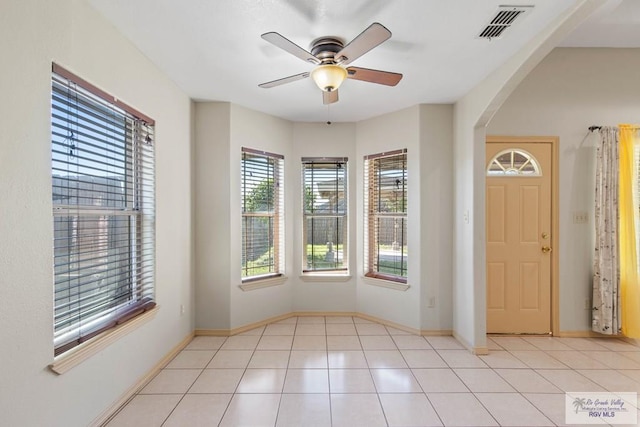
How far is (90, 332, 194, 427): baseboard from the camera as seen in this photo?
1948 mm

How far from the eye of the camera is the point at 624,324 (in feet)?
10.5

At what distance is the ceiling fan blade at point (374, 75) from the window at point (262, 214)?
1810mm

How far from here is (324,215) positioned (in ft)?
13.4

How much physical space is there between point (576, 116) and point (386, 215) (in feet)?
7.60

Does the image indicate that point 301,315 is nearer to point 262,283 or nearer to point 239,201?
point 262,283

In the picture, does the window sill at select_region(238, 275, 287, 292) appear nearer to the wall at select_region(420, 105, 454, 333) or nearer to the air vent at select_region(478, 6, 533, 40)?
the wall at select_region(420, 105, 454, 333)

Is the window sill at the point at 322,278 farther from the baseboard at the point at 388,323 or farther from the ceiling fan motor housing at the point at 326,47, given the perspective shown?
the ceiling fan motor housing at the point at 326,47

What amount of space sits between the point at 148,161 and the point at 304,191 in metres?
1.98

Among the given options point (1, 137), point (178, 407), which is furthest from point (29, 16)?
point (178, 407)

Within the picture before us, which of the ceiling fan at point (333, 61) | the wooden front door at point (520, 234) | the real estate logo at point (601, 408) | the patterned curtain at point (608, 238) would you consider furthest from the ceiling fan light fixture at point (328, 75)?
the patterned curtain at point (608, 238)

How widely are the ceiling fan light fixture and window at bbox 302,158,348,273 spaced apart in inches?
77.6

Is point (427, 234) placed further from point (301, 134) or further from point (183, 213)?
point (183, 213)

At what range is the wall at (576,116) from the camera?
131 inches

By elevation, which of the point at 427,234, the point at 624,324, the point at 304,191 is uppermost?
the point at 304,191
